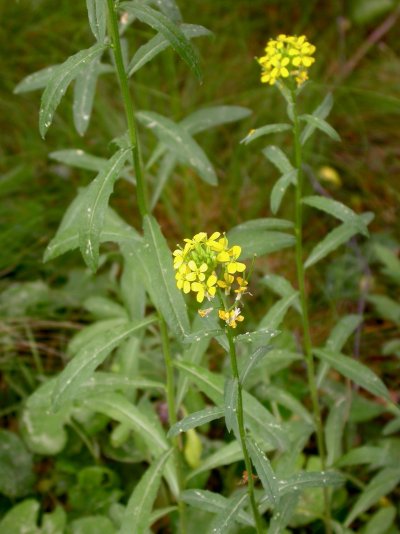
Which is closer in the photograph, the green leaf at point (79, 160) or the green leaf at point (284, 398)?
the green leaf at point (284, 398)

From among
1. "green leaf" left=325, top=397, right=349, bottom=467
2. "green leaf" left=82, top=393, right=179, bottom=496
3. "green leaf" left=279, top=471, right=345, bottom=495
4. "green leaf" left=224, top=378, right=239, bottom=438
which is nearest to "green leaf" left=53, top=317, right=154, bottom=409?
"green leaf" left=82, top=393, right=179, bottom=496

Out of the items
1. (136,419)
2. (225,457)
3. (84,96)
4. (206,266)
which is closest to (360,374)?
(225,457)

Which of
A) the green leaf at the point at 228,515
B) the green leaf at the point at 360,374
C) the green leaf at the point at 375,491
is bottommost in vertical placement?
the green leaf at the point at 375,491

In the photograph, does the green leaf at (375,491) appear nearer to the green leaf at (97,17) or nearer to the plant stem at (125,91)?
the plant stem at (125,91)

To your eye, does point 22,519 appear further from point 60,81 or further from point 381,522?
point 60,81

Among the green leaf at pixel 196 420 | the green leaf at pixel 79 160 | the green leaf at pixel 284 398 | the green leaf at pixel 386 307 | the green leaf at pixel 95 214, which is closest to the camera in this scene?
the green leaf at pixel 196 420

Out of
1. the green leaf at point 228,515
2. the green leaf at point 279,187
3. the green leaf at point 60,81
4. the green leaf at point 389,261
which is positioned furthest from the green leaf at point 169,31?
the green leaf at point 389,261

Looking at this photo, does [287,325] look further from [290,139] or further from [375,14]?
[375,14]
